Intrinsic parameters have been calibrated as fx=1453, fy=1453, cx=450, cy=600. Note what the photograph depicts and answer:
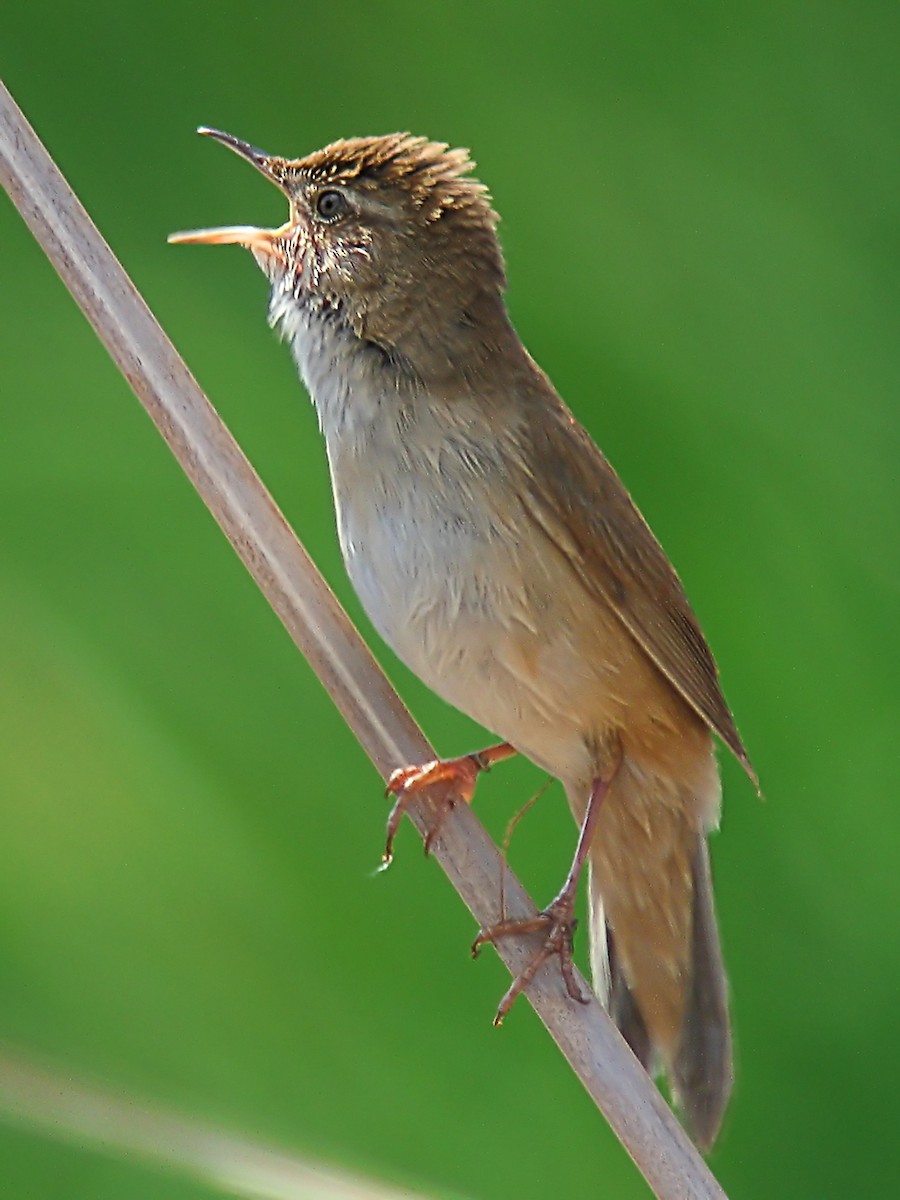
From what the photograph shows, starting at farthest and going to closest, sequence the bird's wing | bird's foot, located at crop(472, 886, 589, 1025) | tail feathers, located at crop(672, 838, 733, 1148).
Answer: tail feathers, located at crop(672, 838, 733, 1148) → the bird's wing → bird's foot, located at crop(472, 886, 589, 1025)

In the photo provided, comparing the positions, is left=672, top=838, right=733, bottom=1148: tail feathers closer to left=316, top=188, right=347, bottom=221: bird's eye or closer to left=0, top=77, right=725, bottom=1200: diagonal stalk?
left=0, top=77, right=725, bottom=1200: diagonal stalk

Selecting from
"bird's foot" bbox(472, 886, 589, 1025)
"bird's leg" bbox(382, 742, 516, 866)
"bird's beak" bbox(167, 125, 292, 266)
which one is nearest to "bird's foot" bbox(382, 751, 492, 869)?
"bird's leg" bbox(382, 742, 516, 866)

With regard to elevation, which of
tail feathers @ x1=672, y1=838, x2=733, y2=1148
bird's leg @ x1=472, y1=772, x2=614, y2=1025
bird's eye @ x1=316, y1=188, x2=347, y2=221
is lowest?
tail feathers @ x1=672, y1=838, x2=733, y2=1148

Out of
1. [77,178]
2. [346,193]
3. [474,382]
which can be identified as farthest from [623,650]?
[77,178]

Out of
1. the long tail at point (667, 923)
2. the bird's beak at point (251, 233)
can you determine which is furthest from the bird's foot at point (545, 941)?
the bird's beak at point (251, 233)

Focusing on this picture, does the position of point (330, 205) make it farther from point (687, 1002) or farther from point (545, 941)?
point (687, 1002)

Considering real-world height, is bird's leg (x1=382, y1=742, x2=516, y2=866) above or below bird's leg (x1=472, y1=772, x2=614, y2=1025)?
above

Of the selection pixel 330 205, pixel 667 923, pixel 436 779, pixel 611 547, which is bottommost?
pixel 667 923

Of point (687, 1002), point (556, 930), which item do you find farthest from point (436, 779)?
point (687, 1002)
